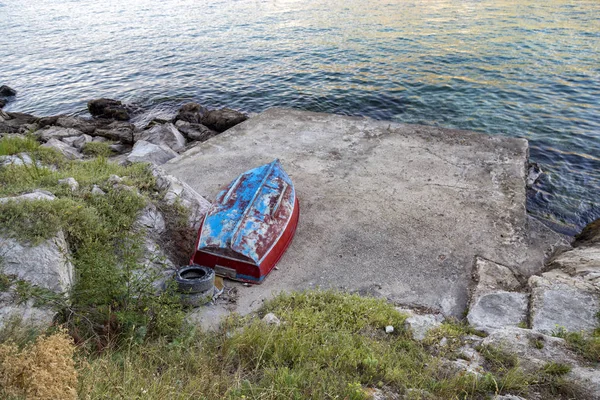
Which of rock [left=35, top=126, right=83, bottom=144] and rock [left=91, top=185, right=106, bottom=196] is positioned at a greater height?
rock [left=91, top=185, right=106, bottom=196]

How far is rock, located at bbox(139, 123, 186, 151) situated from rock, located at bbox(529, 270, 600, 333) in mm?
10628

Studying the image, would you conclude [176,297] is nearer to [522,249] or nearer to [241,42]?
[522,249]

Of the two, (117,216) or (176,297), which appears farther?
(117,216)

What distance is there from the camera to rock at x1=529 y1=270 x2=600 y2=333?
5.62 metres

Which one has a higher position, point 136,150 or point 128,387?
point 128,387

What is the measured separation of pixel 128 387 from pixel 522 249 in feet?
24.0

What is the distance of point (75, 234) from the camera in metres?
5.99

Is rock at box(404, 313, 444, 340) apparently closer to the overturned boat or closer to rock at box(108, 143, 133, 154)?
the overturned boat

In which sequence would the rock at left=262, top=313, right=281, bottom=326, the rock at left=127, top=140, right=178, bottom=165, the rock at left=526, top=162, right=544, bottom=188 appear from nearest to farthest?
Result: the rock at left=262, top=313, right=281, bottom=326
the rock at left=526, top=162, right=544, bottom=188
the rock at left=127, top=140, right=178, bottom=165

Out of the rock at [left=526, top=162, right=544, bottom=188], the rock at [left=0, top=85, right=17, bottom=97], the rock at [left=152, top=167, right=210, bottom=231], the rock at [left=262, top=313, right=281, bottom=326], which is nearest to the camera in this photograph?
the rock at [left=262, top=313, right=281, bottom=326]

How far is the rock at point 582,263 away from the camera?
6.57 m

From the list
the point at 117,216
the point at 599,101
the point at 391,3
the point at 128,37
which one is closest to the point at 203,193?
the point at 117,216

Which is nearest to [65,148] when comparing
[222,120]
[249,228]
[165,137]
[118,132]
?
[118,132]

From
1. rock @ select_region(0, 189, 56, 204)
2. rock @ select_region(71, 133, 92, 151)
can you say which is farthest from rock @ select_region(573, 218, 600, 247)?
rock @ select_region(71, 133, 92, 151)
